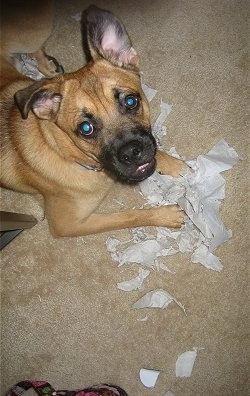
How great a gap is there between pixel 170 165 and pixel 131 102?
926 mm

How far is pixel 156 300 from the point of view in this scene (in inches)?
137

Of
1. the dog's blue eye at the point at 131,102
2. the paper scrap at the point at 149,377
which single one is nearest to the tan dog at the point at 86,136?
the dog's blue eye at the point at 131,102

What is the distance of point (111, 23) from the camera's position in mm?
2766

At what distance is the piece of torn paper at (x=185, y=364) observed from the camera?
11.0ft

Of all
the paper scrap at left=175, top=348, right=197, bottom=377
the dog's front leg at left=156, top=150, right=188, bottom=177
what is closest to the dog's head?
the dog's front leg at left=156, top=150, right=188, bottom=177

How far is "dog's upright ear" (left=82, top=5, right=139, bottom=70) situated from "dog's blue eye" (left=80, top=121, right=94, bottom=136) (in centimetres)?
43

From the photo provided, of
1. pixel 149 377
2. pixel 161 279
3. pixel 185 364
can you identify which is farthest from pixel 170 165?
pixel 149 377

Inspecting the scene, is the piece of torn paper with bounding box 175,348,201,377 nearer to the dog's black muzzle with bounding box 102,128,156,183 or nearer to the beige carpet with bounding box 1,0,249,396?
the beige carpet with bounding box 1,0,249,396

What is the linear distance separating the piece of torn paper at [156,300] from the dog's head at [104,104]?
1011mm

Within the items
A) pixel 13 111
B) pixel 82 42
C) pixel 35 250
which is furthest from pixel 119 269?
pixel 82 42

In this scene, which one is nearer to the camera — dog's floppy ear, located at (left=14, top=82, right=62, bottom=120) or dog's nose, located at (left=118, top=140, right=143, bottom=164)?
dog's floppy ear, located at (left=14, top=82, right=62, bottom=120)

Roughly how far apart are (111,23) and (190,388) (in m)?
2.47

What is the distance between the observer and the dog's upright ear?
2.74 m

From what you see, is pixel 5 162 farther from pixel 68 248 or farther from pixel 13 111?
pixel 68 248
